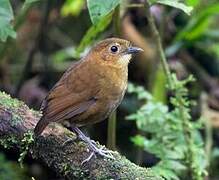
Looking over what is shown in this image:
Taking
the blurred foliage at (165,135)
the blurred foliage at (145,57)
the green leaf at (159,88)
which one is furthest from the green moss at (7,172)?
the green leaf at (159,88)

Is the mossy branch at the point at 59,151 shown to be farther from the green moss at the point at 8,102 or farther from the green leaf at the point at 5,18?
the green leaf at the point at 5,18

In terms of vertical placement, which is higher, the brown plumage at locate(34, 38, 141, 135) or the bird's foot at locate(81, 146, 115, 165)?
the brown plumage at locate(34, 38, 141, 135)

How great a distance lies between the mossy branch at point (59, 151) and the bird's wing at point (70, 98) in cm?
10

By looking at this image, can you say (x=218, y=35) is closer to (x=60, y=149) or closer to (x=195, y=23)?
(x=195, y=23)

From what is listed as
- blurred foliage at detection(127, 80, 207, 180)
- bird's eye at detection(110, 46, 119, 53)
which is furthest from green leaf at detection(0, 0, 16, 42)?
blurred foliage at detection(127, 80, 207, 180)

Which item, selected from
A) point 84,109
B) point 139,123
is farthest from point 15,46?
point 84,109

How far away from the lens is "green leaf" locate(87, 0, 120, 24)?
3.01 metres

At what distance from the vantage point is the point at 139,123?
13.8ft

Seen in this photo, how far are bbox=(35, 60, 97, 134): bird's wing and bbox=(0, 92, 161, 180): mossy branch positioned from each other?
0.10 m

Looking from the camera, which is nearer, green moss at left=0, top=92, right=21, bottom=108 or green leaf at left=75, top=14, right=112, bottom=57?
green moss at left=0, top=92, right=21, bottom=108

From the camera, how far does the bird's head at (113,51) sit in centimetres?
381

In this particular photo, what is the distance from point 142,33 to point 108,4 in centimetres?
356

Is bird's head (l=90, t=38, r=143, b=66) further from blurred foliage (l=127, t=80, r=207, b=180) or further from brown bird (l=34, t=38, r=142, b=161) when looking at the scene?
blurred foliage (l=127, t=80, r=207, b=180)

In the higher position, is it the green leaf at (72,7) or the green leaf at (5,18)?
the green leaf at (72,7)
